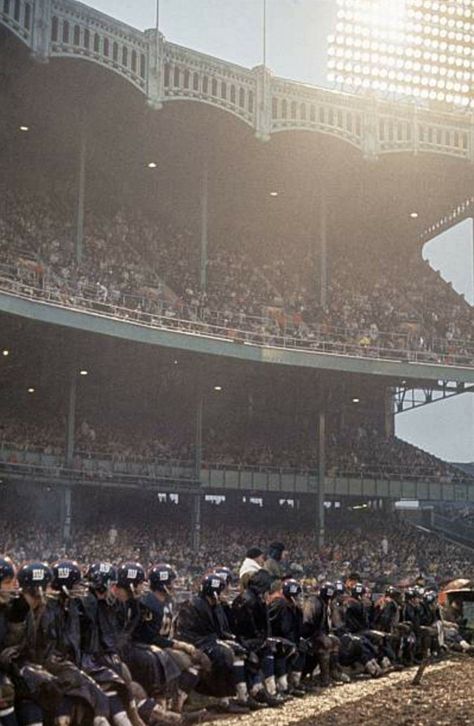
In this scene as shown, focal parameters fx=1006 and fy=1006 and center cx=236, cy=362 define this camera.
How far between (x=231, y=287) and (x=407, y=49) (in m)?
15.0

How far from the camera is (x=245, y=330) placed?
41.2 meters

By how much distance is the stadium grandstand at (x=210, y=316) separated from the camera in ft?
120

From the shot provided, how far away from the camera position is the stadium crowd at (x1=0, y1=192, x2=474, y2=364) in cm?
3791

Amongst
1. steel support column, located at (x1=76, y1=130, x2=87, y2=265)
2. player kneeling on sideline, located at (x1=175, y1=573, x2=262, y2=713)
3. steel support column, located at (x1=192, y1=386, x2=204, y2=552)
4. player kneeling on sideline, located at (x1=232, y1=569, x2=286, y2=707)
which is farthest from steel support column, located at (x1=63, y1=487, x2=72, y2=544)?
player kneeling on sideline, located at (x1=175, y1=573, x2=262, y2=713)

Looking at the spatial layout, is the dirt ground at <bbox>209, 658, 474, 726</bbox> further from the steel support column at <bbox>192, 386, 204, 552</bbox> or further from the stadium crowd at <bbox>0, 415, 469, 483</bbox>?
the steel support column at <bbox>192, 386, 204, 552</bbox>

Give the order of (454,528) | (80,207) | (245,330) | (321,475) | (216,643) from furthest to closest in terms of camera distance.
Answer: (454,528)
(321,475)
(245,330)
(80,207)
(216,643)

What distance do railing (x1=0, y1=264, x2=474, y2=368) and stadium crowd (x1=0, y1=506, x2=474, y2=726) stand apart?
1234 centimetres

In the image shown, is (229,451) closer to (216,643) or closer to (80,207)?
(80,207)

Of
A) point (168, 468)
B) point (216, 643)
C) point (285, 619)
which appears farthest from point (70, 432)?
point (216, 643)

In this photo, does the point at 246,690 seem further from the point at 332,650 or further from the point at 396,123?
the point at 396,123

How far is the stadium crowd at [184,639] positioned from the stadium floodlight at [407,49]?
29503 mm

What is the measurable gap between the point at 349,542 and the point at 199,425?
8.99 meters

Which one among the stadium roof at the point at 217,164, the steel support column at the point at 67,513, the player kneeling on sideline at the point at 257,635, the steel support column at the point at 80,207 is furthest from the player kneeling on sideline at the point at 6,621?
the steel support column at the point at 80,207

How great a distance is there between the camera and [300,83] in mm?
42375
